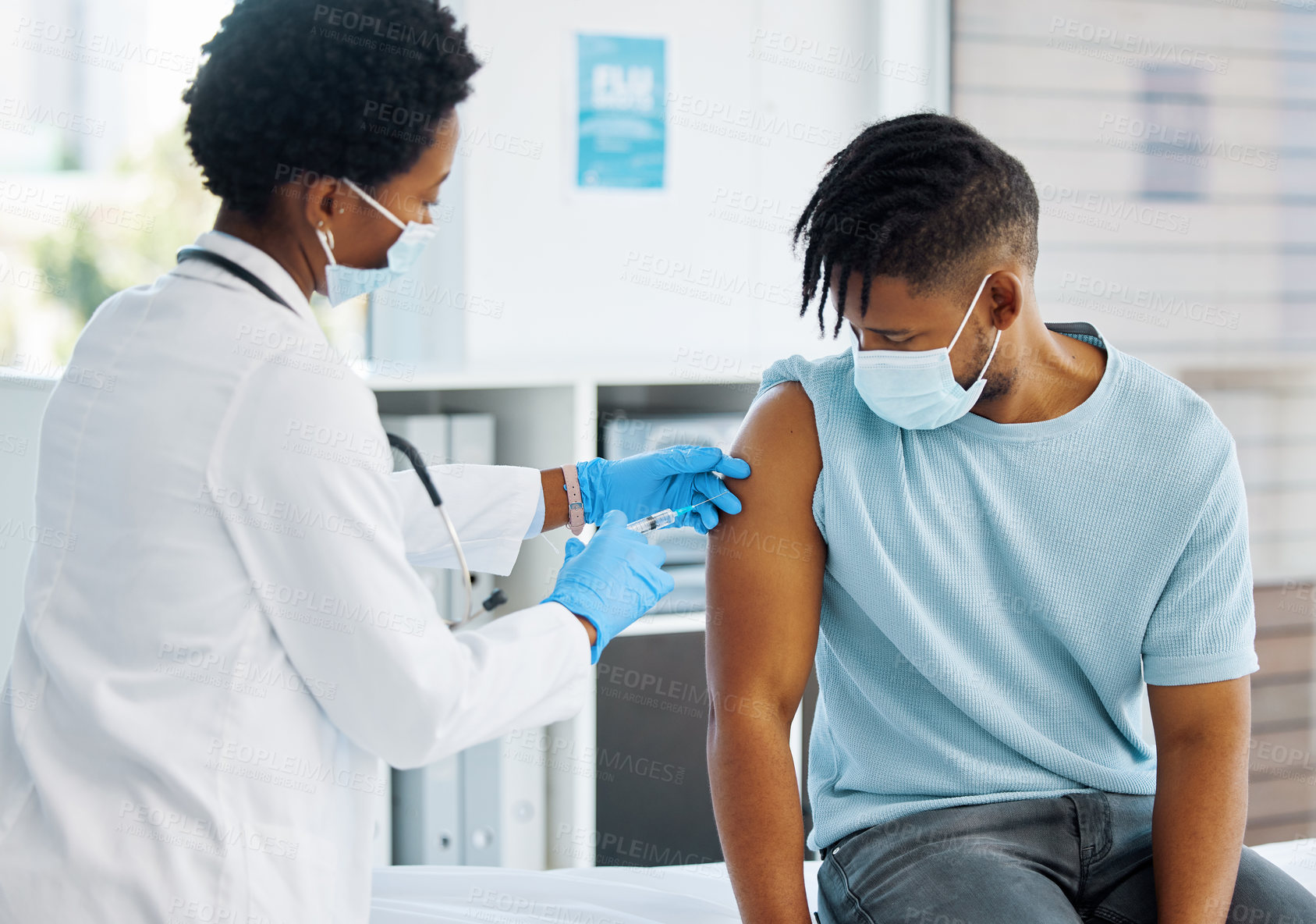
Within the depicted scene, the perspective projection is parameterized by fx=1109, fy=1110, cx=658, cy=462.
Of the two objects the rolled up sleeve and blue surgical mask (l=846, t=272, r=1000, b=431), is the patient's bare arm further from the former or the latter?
the rolled up sleeve

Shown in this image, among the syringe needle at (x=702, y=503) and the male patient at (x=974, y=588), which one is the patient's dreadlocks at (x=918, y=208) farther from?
the syringe needle at (x=702, y=503)

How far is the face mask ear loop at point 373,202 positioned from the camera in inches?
39.4

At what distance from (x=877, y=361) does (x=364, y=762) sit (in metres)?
0.66

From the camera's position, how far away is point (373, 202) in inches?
40.3

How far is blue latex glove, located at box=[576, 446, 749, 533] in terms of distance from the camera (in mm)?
1284

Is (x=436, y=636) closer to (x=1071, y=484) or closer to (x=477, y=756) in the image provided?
→ (x=1071, y=484)

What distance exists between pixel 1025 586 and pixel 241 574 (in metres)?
0.80
